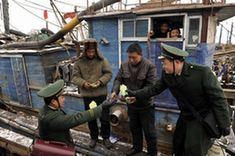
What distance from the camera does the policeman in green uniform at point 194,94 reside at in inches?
115

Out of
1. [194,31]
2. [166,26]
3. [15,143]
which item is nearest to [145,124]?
[194,31]

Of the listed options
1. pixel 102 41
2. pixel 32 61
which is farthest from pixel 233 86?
pixel 32 61

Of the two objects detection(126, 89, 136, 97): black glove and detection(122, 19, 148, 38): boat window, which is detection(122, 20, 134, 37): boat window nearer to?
detection(122, 19, 148, 38): boat window

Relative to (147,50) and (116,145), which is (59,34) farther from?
(116,145)

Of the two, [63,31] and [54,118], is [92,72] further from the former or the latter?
[63,31]

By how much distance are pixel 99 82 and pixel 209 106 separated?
202cm

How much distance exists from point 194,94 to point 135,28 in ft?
10.7

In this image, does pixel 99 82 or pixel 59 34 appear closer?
pixel 99 82

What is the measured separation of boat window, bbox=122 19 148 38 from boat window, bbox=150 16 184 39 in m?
0.20

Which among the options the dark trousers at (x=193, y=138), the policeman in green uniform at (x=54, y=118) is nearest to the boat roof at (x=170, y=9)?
the dark trousers at (x=193, y=138)

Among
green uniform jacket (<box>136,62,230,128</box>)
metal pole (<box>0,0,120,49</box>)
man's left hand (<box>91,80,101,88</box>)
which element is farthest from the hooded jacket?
metal pole (<box>0,0,120,49</box>)

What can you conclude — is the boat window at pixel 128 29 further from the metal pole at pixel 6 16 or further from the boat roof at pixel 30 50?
the metal pole at pixel 6 16

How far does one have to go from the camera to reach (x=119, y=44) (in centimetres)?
638

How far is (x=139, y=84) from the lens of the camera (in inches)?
161
